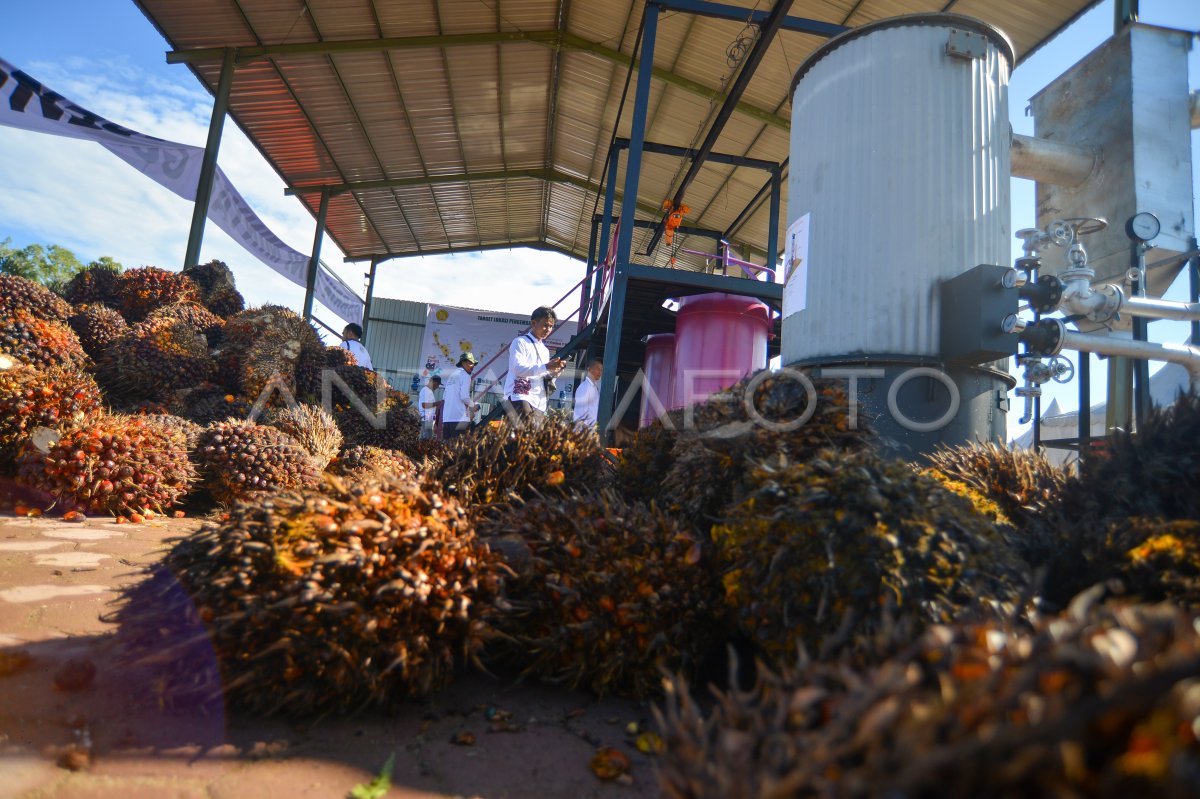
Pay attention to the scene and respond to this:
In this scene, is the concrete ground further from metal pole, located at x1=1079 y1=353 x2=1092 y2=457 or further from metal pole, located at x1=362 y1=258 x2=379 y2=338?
metal pole, located at x1=362 y1=258 x2=379 y2=338

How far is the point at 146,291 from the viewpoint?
6473mm

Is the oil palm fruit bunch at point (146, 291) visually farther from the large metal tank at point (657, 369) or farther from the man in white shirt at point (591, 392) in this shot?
the large metal tank at point (657, 369)

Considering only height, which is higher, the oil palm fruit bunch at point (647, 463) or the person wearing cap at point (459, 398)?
the person wearing cap at point (459, 398)

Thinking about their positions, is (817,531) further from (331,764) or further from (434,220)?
(434,220)

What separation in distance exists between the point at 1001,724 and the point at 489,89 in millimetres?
14973

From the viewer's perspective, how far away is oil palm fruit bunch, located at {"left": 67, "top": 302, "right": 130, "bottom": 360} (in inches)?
219

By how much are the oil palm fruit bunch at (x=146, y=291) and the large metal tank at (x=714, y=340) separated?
5.27m

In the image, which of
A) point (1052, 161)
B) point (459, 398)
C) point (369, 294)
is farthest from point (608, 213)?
point (369, 294)

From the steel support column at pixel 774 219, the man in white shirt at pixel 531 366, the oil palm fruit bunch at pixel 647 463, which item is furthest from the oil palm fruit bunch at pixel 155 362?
the steel support column at pixel 774 219

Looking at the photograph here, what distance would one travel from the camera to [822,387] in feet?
7.70

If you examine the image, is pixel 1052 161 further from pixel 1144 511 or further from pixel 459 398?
pixel 459 398

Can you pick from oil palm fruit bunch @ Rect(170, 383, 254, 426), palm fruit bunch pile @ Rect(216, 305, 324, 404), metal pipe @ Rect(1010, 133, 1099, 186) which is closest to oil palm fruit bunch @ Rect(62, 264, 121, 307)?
palm fruit bunch pile @ Rect(216, 305, 324, 404)

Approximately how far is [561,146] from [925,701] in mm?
17219

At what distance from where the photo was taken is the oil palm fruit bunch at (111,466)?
13.1 ft
